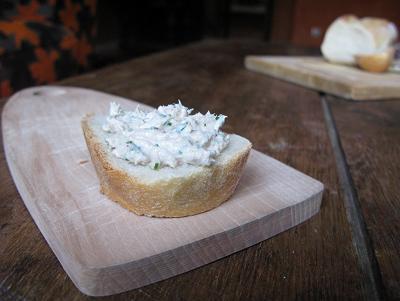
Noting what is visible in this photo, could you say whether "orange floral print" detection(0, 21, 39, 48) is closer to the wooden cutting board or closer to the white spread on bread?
the wooden cutting board

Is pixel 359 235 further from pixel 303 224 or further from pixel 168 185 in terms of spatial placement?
pixel 168 185

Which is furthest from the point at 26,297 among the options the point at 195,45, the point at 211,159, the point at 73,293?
the point at 195,45

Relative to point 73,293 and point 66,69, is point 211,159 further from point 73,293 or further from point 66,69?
point 66,69

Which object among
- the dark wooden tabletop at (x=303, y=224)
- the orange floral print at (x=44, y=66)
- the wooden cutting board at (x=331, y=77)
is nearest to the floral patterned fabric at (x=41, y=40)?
the orange floral print at (x=44, y=66)

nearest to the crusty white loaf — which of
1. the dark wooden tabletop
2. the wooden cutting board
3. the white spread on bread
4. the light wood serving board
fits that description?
the wooden cutting board

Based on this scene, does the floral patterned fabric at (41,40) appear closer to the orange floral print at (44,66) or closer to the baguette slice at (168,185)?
the orange floral print at (44,66)

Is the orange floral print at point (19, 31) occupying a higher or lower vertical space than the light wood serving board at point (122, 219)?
higher
